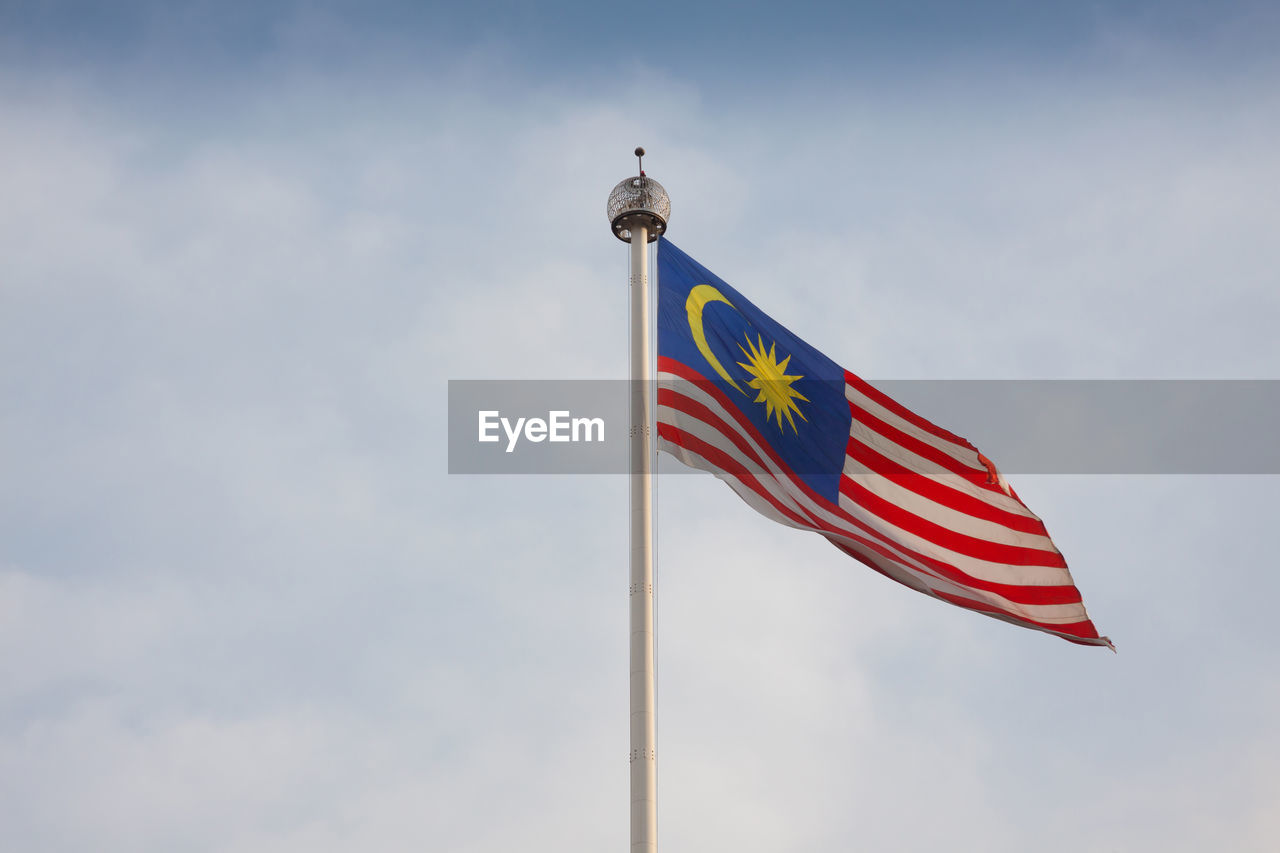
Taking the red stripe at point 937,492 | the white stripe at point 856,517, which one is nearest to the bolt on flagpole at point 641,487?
the white stripe at point 856,517

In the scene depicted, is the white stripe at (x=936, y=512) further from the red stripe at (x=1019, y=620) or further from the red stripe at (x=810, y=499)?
the red stripe at (x=1019, y=620)

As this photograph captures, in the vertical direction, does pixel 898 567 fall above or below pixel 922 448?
below

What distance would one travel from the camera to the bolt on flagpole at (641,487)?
644 inches

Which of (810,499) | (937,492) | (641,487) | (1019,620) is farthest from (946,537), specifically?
(641,487)

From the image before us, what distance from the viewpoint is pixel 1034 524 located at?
19.5 m

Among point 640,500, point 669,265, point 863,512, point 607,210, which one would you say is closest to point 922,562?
point 863,512

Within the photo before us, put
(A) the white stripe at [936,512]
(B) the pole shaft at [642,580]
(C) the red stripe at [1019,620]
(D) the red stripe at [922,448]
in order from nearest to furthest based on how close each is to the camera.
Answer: (B) the pole shaft at [642,580], (C) the red stripe at [1019,620], (A) the white stripe at [936,512], (D) the red stripe at [922,448]

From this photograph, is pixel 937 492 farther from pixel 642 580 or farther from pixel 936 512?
pixel 642 580

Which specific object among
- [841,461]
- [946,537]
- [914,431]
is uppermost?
[914,431]

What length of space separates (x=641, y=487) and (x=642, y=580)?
4.17 feet

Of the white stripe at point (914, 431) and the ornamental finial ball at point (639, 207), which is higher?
the ornamental finial ball at point (639, 207)

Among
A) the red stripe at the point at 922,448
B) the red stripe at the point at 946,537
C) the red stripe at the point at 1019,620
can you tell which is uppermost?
the red stripe at the point at 922,448

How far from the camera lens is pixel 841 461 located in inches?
776

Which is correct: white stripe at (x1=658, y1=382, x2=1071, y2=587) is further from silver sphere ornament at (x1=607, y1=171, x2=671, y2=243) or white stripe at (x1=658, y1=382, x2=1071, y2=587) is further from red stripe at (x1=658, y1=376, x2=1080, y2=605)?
silver sphere ornament at (x1=607, y1=171, x2=671, y2=243)
